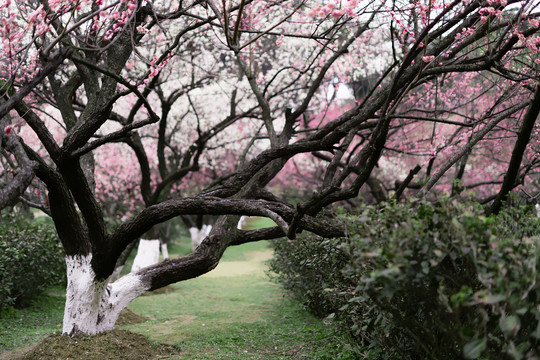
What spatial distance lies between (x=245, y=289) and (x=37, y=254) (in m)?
5.26

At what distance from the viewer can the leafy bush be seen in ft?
25.9

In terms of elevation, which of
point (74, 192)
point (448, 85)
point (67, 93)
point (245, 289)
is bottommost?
point (245, 289)

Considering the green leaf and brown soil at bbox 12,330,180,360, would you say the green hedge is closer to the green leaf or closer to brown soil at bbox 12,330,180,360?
the green leaf

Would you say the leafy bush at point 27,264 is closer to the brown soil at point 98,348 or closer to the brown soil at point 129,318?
the brown soil at point 129,318

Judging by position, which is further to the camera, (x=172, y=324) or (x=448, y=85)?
(x=448, y=85)

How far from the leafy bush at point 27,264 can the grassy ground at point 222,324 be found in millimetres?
422

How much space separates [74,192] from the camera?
533cm

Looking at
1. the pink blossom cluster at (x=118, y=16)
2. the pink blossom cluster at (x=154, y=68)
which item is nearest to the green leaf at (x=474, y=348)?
the pink blossom cluster at (x=118, y=16)

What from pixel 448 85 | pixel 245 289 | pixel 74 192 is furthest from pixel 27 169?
pixel 448 85

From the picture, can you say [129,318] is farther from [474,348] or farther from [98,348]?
[474,348]

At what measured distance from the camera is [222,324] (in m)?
7.92

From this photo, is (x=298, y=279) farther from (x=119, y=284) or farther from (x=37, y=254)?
(x=37, y=254)

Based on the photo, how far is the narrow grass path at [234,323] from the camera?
5977 millimetres

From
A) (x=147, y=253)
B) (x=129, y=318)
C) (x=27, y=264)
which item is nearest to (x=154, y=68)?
(x=129, y=318)
